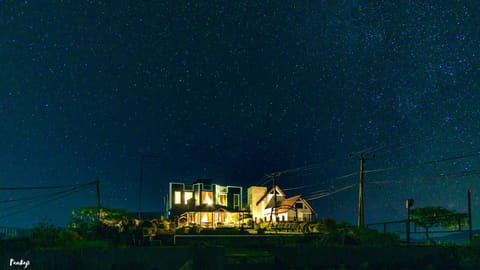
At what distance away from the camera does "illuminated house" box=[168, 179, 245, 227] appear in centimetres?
5550

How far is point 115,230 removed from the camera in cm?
2812

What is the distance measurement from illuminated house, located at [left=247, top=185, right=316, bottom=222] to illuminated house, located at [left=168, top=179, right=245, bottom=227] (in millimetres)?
2324

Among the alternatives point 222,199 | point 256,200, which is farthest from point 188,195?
point 256,200

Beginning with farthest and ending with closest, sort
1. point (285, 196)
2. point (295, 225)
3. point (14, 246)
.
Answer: point (285, 196), point (295, 225), point (14, 246)

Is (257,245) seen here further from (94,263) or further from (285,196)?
(285,196)

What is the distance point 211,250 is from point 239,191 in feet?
170

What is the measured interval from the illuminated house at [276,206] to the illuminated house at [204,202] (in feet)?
7.62

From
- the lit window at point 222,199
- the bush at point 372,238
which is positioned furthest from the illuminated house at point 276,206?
the bush at point 372,238

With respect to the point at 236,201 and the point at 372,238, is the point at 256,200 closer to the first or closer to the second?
the point at 236,201

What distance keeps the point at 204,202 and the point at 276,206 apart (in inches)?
360

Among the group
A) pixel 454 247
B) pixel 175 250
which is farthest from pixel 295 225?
pixel 175 250

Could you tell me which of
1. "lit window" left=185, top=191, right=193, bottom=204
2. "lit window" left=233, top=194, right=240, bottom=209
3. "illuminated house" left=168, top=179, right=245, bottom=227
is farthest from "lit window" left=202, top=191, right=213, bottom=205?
"lit window" left=233, top=194, right=240, bottom=209

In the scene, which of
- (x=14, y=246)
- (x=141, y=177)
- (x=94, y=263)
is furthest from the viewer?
(x=141, y=177)

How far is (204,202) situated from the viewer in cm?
6069
